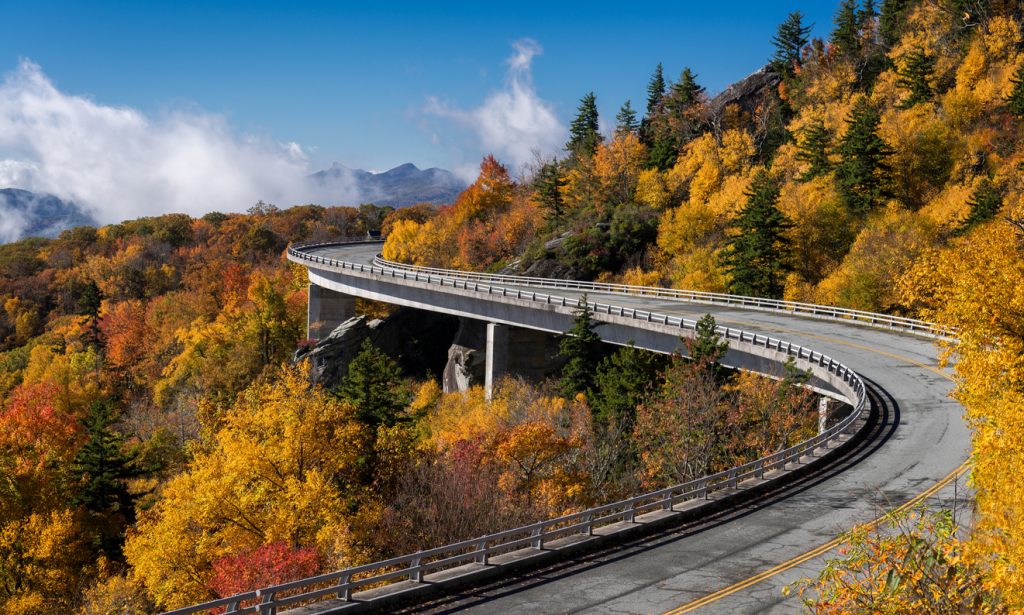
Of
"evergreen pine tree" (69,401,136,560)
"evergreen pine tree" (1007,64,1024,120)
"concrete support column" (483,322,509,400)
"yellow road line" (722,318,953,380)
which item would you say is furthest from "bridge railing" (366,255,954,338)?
"evergreen pine tree" (69,401,136,560)

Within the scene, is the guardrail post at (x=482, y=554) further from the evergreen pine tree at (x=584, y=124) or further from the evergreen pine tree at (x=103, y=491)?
the evergreen pine tree at (x=584, y=124)

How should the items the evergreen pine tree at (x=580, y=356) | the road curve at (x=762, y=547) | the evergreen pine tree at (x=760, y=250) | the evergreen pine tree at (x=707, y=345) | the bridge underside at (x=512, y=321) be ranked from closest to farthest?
the road curve at (x=762, y=547) < the evergreen pine tree at (x=707, y=345) < the bridge underside at (x=512, y=321) < the evergreen pine tree at (x=580, y=356) < the evergreen pine tree at (x=760, y=250)

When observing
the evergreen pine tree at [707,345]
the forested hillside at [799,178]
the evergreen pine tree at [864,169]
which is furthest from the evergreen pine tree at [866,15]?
the evergreen pine tree at [707,345]

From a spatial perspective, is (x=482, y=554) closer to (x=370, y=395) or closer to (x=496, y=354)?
(x=370, y=395)

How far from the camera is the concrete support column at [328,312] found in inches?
3354

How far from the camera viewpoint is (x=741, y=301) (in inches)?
2296

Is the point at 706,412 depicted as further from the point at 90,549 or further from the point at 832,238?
the point at 832,238

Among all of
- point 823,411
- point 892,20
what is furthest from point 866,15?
point 823,411

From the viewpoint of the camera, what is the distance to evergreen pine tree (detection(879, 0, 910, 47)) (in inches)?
3634

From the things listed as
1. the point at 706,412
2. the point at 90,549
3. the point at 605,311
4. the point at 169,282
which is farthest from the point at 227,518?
the point at 169,282

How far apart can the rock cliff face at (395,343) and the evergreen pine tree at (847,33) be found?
188 ft

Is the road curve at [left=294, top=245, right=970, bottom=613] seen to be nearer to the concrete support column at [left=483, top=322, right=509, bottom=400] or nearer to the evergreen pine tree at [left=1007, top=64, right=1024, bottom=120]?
the concrete support column at [left=483, top=322, right=509, bottom=400]

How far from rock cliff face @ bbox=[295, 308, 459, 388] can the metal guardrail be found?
25.2 metres

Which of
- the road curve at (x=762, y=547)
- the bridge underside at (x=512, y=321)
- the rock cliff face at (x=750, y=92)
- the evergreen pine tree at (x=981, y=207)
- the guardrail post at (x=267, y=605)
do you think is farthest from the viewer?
the rock cliff face at (x=750, y=92)
